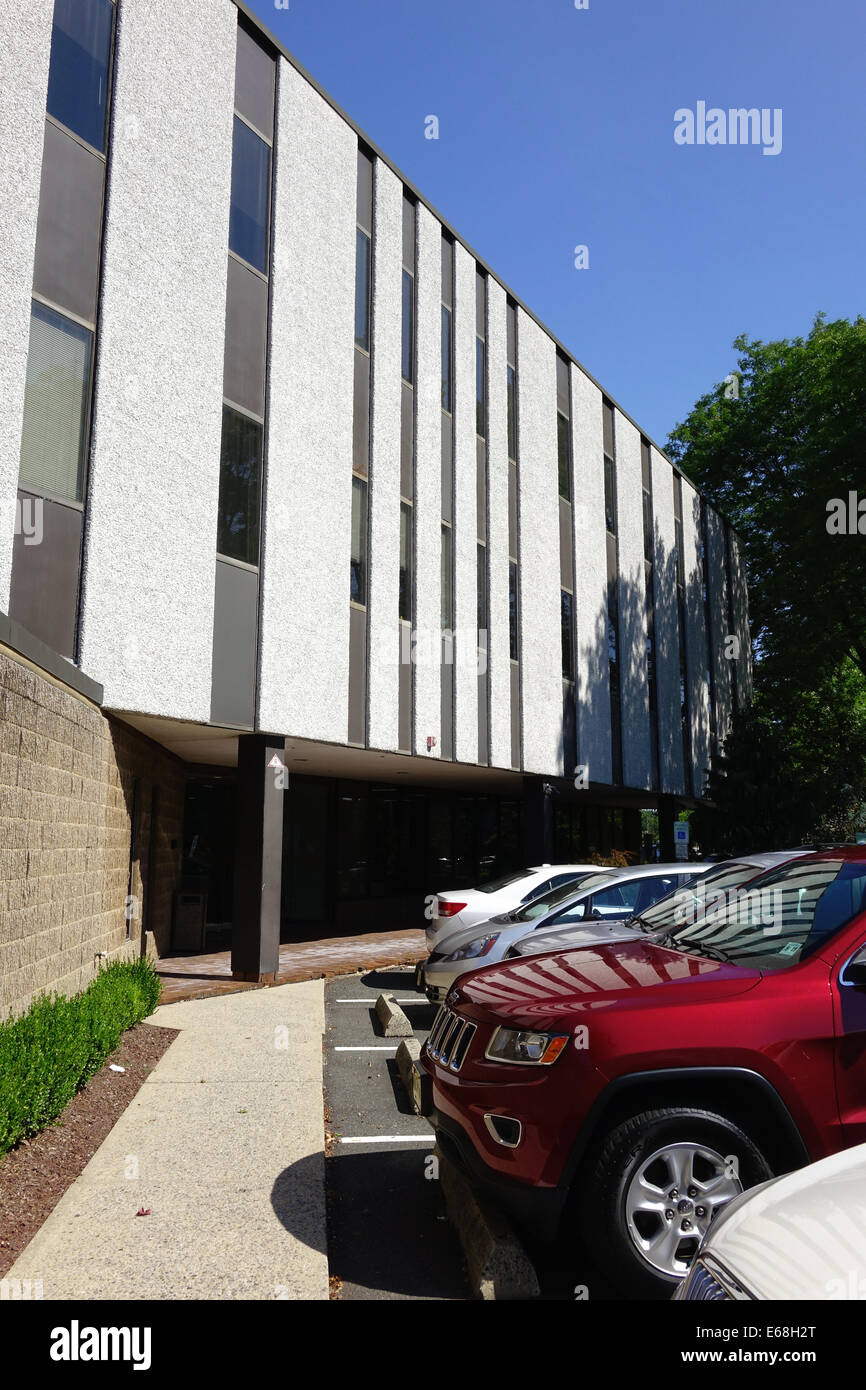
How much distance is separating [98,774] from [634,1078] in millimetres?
7332

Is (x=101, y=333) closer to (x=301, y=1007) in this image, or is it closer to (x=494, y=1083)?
(x=301, y=1007)

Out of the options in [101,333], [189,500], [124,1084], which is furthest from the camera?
[189,500]

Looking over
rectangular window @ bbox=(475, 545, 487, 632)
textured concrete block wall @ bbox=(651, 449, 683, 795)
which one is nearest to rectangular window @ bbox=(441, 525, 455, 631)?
rectangular window @ bbox=(475, 545, 487, 632)

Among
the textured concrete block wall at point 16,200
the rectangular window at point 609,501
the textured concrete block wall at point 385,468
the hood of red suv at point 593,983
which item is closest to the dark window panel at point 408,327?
the textured concrete block wall at point 385,468

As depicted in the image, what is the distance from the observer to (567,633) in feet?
66.4

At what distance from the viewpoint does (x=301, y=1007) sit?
10430 mm

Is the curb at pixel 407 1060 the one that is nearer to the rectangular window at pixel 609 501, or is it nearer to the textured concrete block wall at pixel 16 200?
the textured concrete block wall at pixel 16 200

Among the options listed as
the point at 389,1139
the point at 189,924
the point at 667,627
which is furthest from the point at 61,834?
the point at 667,627

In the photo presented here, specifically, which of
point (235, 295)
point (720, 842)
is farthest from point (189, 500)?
point (720, 842)

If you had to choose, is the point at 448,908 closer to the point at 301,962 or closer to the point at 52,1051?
the point at 301,962

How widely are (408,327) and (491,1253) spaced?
1516 centimetres

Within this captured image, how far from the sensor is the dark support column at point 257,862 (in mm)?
12062

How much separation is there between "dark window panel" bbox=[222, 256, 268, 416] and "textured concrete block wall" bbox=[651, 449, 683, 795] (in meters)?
14.7

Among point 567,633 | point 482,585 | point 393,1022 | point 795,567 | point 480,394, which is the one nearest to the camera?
point 393,1022
